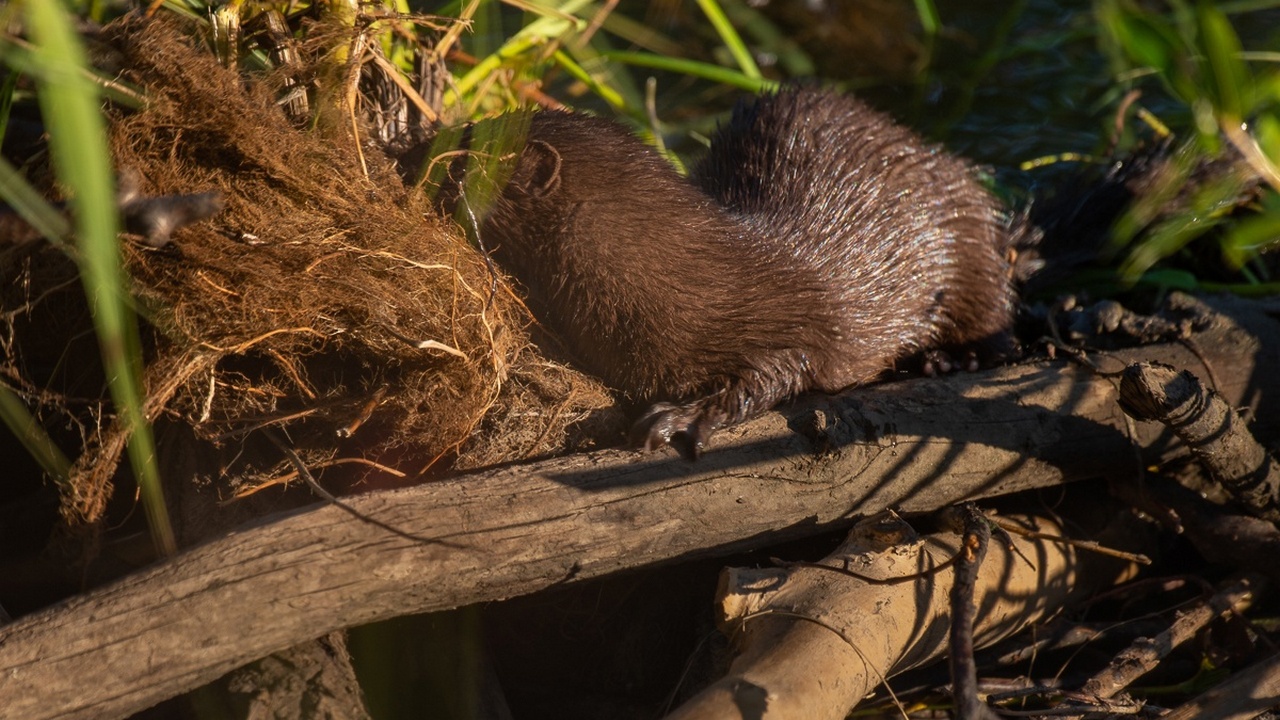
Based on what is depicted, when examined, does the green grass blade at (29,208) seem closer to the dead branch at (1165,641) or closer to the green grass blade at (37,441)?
the green grass blade at (37,441)

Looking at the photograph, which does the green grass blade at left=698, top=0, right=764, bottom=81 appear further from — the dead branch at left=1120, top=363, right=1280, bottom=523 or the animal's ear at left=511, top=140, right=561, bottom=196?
the dead branch at left=1120, top=363, right=1280, bottom=523

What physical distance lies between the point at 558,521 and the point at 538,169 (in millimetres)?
794

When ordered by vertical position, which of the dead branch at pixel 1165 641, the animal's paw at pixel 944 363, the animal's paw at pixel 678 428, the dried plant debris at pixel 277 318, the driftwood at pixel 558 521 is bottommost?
the dead branch at pixel 1165 641

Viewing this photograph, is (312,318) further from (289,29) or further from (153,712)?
(153,712)

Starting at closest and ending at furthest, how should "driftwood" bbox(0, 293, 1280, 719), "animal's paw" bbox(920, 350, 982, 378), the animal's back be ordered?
"driftwood" bbox(0, 293, 1280, 719) < the animal's back < "animal's paw" bbox(920, 350, 982, 378)

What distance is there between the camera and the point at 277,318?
2174 millimetres

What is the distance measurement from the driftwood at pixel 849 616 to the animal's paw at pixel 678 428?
0.28m

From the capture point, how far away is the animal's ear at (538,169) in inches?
97.7

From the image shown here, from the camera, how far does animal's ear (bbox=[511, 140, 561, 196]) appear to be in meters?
2.48

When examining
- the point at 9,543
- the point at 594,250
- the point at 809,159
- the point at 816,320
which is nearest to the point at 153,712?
the point at 9,543

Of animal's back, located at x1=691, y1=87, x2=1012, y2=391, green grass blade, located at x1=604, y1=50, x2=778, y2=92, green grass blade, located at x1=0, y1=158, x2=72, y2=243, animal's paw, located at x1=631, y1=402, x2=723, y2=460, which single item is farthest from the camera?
green grass blade, located at x1=604, y1=50, x2=778, y2=92

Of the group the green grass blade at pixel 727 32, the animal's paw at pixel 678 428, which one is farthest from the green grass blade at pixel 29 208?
the green grass blade at pixel 727 32

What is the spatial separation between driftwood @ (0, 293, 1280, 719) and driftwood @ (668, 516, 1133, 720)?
134 mm

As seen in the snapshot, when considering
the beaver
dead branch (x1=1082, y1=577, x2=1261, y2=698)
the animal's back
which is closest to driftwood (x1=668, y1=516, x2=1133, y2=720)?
dead branch (x1=1082, y1=577, x2=1261, y2=698)
